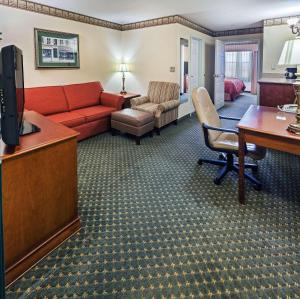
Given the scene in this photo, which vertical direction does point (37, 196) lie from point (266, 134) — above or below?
below

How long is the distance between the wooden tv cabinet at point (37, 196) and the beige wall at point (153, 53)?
414 cm

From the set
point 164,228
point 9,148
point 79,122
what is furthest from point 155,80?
point 9,148

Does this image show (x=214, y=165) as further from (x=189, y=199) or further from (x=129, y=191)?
(x=129, y=191)

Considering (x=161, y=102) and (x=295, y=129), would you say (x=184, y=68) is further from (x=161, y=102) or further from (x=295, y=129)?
(x=295, y=129)

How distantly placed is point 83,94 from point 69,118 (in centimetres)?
103

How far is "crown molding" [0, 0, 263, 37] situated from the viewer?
414cm

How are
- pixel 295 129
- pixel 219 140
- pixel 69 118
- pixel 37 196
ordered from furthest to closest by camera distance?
1. pixel 69 118
2. pixel 219 140
3. pixel 295 129
4. pixel 37 196

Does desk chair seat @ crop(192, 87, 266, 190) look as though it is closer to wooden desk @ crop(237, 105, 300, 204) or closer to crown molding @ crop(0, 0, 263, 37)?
wooden desk @ crop(237, 105, 300, 204)

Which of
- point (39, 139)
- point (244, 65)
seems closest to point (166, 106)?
point (39, 139)

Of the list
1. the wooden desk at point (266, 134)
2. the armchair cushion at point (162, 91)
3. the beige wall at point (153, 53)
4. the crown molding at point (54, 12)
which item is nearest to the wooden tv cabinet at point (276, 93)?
the wooden desk at point (266, 134)

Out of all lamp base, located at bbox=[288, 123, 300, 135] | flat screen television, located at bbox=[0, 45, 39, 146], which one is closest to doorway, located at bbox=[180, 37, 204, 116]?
lamp base, located at bbox=[288, 123, 300, 135]

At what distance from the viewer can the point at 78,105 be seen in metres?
4.94

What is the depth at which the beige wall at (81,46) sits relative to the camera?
159 inches

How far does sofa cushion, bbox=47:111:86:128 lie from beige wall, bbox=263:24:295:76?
4.40m
